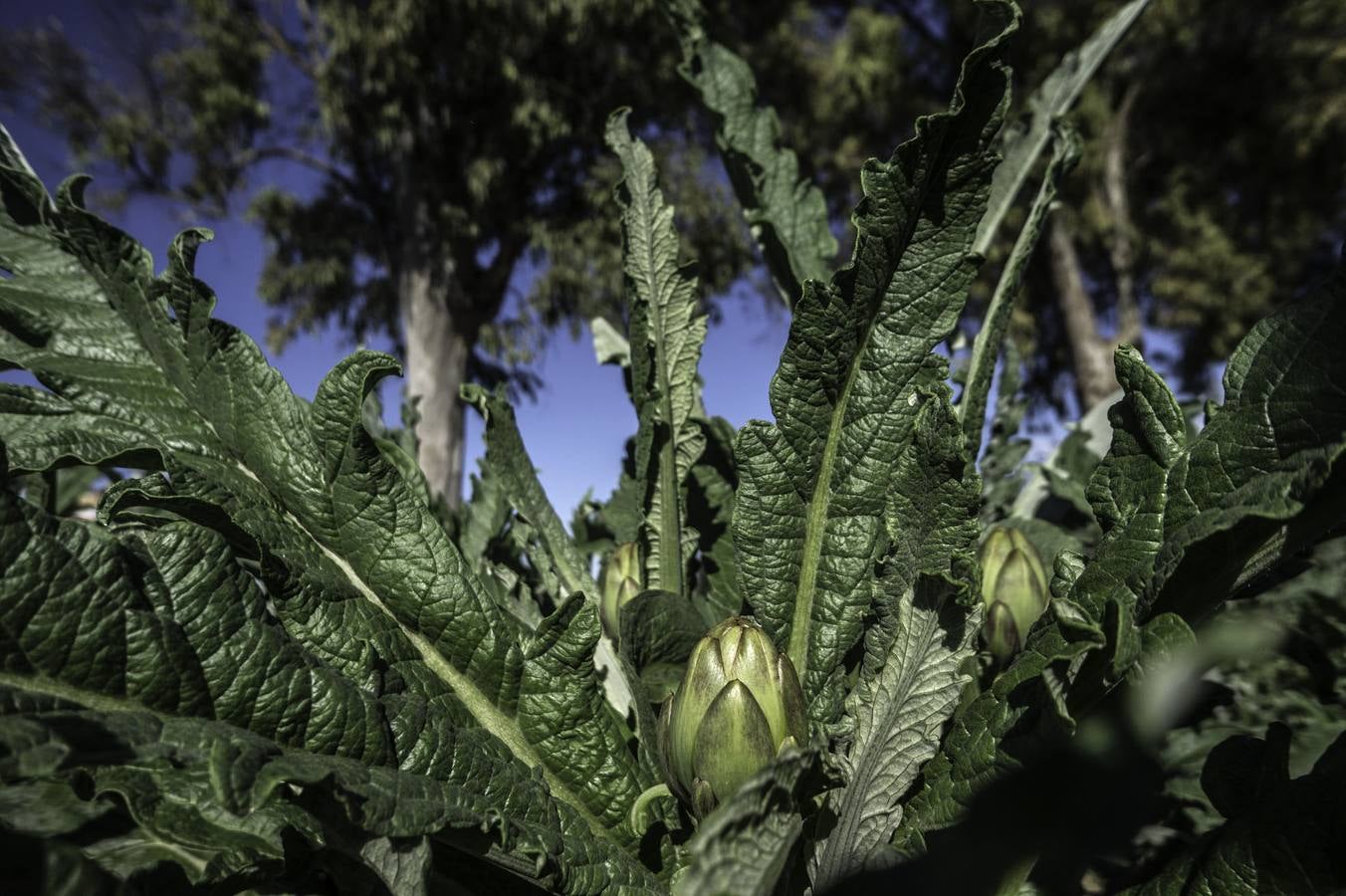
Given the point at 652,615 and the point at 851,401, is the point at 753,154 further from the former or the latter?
the point at 652,615

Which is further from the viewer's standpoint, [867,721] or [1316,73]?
[1316,73]

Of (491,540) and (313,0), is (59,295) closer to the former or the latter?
(491,540)

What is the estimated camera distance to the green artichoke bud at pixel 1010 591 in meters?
0.93

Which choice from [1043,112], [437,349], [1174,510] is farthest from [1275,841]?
[437,349]

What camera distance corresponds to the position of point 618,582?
101cm

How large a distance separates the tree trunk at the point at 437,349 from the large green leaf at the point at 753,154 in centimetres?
933

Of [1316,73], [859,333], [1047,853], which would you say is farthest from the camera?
[1316,73]

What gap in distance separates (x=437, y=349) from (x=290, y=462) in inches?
415

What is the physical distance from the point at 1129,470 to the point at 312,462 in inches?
26.6

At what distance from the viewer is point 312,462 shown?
2.56 feet

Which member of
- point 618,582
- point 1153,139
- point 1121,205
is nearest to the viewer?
point 618,582

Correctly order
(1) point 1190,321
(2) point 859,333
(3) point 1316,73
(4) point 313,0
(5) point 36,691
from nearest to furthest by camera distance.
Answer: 1. (5) point 36,691
2. (2) point 859,333
3. (4) point 313,0
4. (3) point 1316,73
5. (1) point 1190,321

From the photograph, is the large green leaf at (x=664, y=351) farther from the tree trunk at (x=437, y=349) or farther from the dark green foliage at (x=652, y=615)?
the tree trunk at (x=437, y=349)

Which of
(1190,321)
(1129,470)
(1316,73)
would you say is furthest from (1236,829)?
(1190,321)
